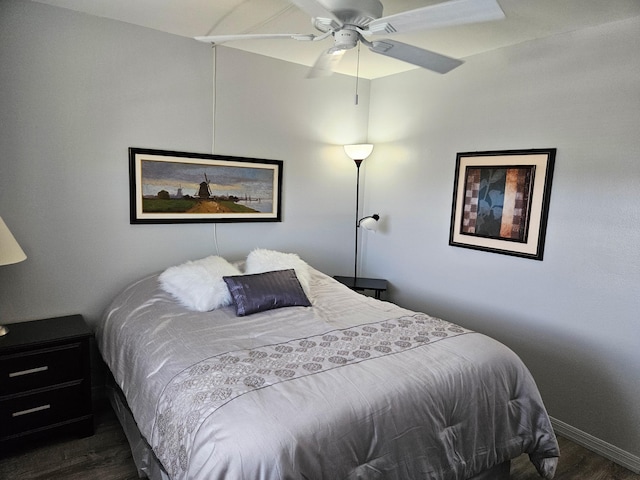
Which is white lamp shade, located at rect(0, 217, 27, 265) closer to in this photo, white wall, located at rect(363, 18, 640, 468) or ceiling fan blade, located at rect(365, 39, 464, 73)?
ceiling fan blade, located at rect(365, 39, 464, 73)

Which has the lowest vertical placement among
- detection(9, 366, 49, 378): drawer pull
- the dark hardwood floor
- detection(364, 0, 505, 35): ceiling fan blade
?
the dark hardwood floor

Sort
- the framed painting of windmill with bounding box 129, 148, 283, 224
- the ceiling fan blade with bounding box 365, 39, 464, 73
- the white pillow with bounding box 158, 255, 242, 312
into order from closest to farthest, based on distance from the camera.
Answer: the ceiling fan blade with bounding box 365, 39, 464, 73 < the white pillow with bounding box 158, 255, 242, 312 < the framed painting of windmill with bounding box 129, 148, 283, 224

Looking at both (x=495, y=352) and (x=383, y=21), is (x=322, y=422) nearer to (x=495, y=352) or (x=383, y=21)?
(x=495, y=352)

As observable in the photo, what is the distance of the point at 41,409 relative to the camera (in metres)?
2.34

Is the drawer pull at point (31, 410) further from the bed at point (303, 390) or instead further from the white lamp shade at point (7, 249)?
the white lamp shade at point (7, 249)

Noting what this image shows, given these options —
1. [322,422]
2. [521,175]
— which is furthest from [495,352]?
[521,175]

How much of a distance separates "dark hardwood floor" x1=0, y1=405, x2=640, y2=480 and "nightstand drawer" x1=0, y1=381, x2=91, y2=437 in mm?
154

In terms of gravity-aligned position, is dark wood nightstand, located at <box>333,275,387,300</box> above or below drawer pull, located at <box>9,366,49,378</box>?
above

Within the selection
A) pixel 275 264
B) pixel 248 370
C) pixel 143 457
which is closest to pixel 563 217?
pixel 275 264

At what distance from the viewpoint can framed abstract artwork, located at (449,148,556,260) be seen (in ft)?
9.15

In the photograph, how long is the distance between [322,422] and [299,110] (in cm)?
283

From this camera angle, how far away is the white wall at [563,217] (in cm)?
244

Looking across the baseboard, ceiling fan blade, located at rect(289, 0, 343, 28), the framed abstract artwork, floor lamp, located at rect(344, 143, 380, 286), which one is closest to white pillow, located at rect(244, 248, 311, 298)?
floor lamp, located at rect(344, 143, 380, 286)

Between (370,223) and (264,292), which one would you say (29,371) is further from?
(370,223)
